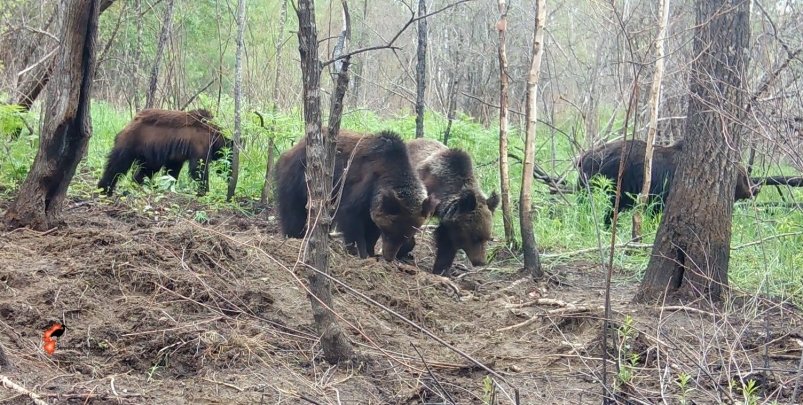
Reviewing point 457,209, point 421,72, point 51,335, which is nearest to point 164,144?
point 421,72

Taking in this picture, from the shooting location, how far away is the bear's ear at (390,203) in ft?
28.8

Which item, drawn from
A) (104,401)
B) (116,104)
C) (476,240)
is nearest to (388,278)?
(476,240)

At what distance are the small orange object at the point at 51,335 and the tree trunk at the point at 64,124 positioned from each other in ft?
8.25

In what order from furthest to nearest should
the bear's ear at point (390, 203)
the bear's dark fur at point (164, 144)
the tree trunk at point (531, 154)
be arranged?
the bear's dark fur at point (164, 144) → the bear's ear at point (390, 203) → the tree trunk at point (531, 154)

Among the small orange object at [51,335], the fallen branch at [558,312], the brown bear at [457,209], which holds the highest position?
the brown bear at [457,209]

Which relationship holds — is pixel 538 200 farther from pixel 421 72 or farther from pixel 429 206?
pixel 429 206

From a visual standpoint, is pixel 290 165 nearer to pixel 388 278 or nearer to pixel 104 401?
pixel 388 278

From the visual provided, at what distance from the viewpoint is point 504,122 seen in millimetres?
8836

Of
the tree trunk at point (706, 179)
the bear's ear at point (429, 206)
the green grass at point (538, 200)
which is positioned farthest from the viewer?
the bear's ear at point (429, 206)

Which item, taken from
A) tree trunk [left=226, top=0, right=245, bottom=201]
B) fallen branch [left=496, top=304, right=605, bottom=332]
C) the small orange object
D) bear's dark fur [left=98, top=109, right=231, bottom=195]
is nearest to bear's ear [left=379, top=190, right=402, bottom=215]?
fallen branch [left=496, top=304, right=605, bottom=332]

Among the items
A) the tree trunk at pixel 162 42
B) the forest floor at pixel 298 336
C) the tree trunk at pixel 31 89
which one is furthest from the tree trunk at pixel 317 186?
the tree trunk at pixel 162 42

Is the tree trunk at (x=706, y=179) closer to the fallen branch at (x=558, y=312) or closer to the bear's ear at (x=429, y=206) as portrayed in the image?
the fallen branch at (x=558, y=312)

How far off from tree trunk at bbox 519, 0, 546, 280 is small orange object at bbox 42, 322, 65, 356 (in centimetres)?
468

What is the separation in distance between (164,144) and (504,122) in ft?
18.4
